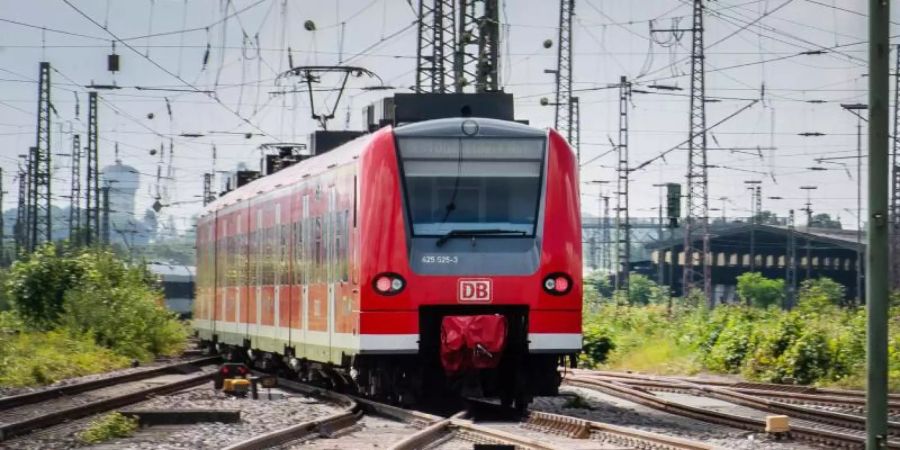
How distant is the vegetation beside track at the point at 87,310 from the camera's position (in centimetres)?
3472

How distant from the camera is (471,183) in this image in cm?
1841

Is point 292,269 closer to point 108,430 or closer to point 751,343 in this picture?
point 108,430

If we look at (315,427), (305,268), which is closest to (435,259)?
(315,427)

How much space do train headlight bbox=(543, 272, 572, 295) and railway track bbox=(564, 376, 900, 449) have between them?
2266 mm

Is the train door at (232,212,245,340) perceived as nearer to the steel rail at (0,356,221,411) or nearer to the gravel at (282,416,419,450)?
the steel rail at (0,356,221,411)

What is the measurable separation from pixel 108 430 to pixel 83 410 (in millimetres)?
3498

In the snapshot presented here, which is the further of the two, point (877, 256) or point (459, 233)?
point (459, 233)

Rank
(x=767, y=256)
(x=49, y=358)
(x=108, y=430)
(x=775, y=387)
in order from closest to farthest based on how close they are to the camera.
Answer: (x=108, y=430), (x=775, y=387), (x=49, y=358), (x=767, y=256)

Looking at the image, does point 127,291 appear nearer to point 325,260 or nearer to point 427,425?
point 325,260

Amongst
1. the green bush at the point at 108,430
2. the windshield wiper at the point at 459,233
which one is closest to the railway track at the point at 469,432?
the green bush at the point at 108,430

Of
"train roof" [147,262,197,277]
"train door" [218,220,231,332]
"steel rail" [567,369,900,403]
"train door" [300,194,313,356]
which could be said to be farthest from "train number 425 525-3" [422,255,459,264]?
"train roof" [147,262,197,277]

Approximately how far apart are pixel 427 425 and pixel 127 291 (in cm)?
2473

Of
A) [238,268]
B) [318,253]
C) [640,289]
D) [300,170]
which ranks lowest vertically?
[640,289]

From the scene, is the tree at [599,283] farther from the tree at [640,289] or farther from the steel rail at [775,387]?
the steel rail at [775,387]
